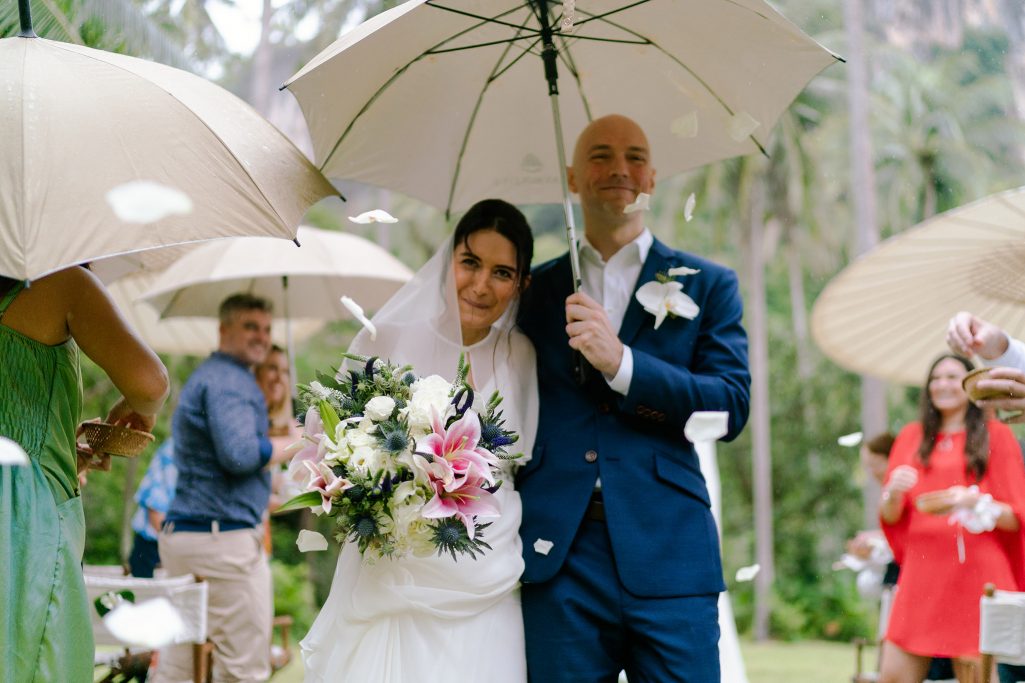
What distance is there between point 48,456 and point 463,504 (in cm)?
105

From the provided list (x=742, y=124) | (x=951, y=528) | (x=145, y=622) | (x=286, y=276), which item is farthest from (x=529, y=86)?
(x=286, y=276)

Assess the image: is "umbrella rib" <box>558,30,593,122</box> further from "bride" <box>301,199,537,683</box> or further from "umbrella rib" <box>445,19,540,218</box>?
"bride" <box>301,199,537,683</box>

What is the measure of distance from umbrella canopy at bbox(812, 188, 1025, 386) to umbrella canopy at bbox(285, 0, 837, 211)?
106 centimetres

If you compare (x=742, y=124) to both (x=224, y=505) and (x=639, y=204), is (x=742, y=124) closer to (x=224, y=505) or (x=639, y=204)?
(x=639, y=204)

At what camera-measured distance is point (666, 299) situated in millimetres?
3721

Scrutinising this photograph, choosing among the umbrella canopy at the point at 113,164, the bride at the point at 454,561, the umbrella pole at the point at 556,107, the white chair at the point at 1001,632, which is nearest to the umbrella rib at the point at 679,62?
the umbrella pole at the point at 556,107

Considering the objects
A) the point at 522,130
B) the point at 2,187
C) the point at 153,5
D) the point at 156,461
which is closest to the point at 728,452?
the point at 153,5

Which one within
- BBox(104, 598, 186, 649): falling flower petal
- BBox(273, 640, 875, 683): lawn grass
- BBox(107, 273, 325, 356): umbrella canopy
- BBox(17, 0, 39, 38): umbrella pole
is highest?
BBox(17, 0, 39, 38): umbrella pole

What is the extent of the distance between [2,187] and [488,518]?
1464 millimetres

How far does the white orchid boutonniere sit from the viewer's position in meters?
3.70

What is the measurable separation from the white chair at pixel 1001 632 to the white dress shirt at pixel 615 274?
1964mm

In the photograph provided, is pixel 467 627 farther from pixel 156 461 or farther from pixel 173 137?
pixel 156 461

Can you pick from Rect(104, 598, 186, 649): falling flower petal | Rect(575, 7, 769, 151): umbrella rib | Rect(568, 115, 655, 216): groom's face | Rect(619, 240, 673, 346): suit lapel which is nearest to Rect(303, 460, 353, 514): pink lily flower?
Rect(619, 240, 673, 346): suit lapel

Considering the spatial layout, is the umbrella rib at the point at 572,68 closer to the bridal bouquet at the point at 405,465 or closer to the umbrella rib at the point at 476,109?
the umbrella rib at the point at 476,109
